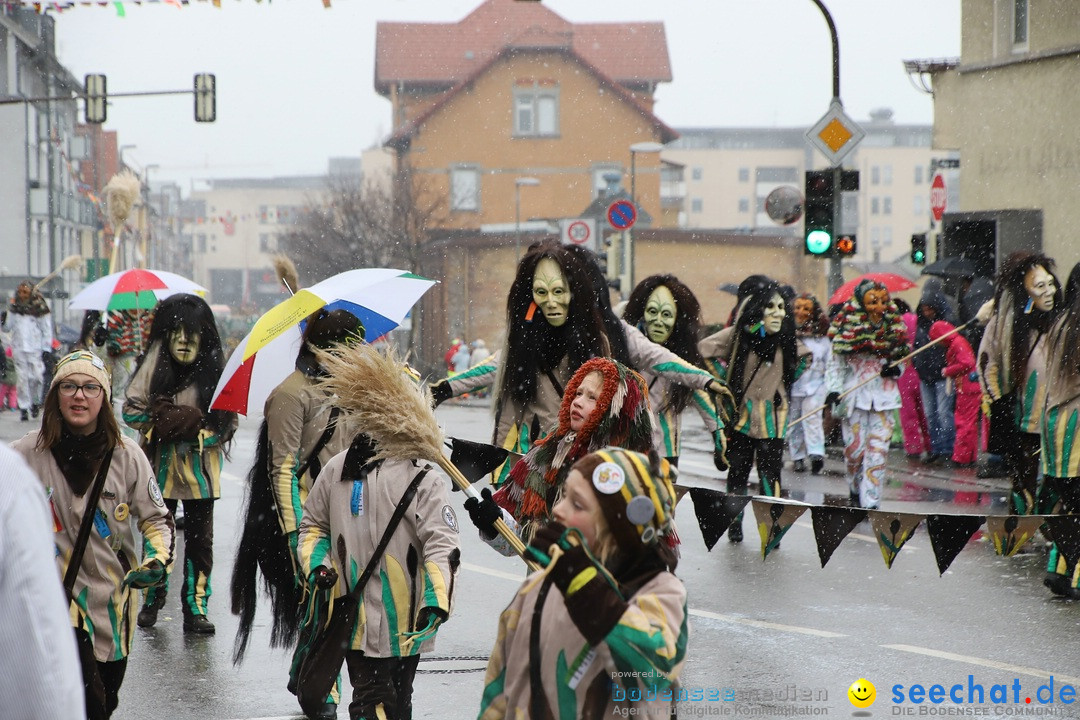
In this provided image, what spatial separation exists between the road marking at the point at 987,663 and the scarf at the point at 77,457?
4227 millimetres

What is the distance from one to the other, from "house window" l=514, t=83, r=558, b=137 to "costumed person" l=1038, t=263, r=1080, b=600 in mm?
49285

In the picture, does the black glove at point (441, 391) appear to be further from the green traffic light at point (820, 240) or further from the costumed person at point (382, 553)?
the green traffic light at point (820, 240)

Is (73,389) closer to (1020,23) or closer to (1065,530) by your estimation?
(1065,530)

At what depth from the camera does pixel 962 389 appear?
48.4 ft

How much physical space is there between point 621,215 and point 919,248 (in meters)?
6.14

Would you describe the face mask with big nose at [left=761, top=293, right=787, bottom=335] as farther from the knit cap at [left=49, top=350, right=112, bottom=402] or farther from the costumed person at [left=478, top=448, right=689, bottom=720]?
the costumed person at [left=478, top=448, right=689, bottom=720]

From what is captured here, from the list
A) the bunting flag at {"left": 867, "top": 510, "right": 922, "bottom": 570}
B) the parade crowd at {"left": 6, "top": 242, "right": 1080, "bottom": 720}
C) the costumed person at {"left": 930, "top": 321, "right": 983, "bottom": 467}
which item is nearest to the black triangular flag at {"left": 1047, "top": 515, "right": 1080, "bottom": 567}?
the bunting flag at {"left": 867, "top": 510, "right": 922, "bottom": 570}

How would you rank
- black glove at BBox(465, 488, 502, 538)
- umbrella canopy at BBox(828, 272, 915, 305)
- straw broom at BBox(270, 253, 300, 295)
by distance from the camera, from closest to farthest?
black glove at BBox(465, 488, 502, 538) < straw broom at BBox(270, 253, 300, 295) < umbrella canopy at BBox(828, 272, 915, 305)

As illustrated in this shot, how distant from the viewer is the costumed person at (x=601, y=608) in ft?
10.1

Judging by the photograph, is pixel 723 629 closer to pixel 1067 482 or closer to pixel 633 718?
pixel 1067 482

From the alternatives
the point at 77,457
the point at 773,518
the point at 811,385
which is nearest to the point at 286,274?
the point at 77,457

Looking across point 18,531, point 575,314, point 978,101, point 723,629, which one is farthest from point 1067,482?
point 978,101

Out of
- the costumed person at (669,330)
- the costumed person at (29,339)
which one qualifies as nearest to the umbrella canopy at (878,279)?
the costumed person at (669,330)

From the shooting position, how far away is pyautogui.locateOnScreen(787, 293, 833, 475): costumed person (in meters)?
15.0
